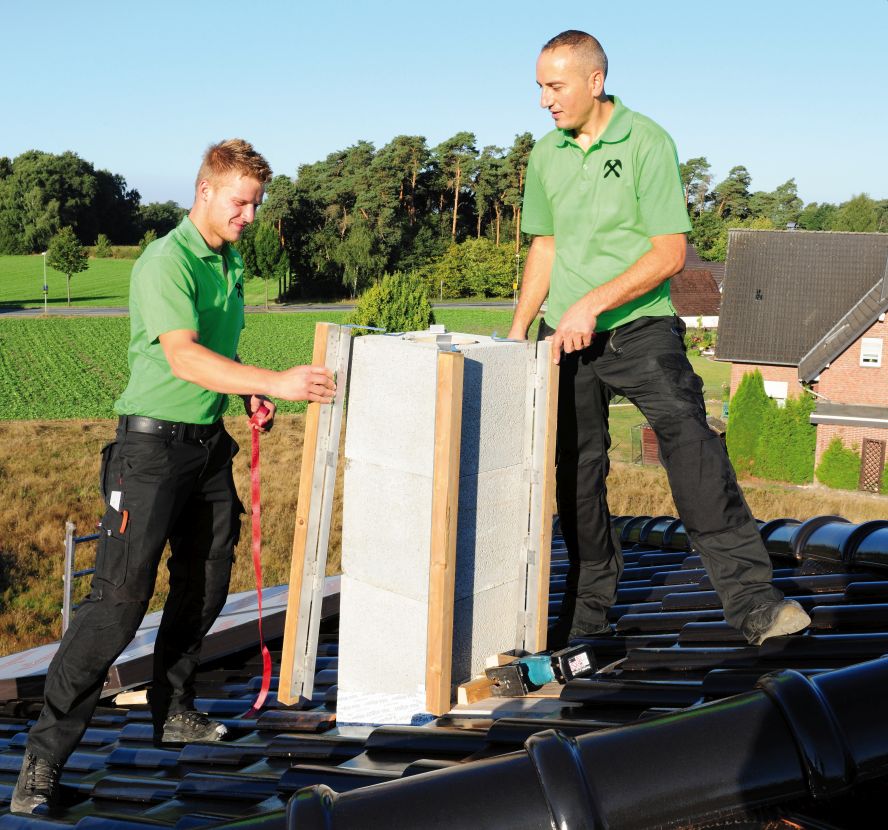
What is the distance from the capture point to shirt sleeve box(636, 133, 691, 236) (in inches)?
161

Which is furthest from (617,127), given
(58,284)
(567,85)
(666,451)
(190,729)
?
(58,284)

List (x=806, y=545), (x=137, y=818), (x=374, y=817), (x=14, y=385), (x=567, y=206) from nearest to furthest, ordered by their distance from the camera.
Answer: (x=374, y=817)
(x=137, y=818)
(x=567, y=206)
(x=806, y=545)
(x=14, y=385)

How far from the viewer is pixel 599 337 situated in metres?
4.37

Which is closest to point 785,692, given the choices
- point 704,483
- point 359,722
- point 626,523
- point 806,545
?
point 704,483

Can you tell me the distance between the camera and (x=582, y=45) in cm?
400

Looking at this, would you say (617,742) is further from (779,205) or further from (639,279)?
(779,205)

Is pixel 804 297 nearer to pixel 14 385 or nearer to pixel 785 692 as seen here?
pixel 14 385

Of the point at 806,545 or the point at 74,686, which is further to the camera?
the point at 806,545

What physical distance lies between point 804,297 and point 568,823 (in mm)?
45197

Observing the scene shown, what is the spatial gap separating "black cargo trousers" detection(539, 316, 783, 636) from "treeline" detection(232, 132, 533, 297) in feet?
235

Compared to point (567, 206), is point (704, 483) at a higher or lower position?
lower

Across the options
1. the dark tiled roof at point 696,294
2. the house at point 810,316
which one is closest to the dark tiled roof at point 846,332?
the house at point 810,316

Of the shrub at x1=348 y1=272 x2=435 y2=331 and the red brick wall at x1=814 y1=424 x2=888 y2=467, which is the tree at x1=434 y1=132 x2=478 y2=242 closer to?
the shrub at x1=348 y1=272 x2=435 y2=331

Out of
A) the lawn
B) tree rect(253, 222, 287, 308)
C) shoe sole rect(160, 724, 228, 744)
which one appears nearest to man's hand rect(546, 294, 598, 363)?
shoe sole rect(160, 724, 228, 744)
